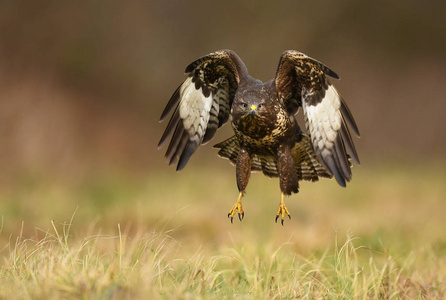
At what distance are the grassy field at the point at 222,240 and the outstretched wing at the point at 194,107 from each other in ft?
2.09

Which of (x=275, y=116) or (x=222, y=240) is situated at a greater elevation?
(x=275, y=116)

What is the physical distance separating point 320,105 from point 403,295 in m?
1.33

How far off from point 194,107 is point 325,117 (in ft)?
3.33

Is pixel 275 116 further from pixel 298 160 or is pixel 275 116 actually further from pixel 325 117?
pixel 298 160

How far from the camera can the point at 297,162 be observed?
524 centimetres

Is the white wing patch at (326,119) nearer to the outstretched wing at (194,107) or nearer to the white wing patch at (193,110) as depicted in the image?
the outstretched wing at (194,107)

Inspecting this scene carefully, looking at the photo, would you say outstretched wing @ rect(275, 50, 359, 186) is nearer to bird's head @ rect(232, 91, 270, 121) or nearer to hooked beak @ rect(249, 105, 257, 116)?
bird's head @ rect(232, 91, 270, 121)

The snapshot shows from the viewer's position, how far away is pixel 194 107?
202 inches

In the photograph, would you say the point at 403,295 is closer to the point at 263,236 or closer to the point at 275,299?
the point at 275,299

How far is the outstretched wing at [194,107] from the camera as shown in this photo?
5.05 meters

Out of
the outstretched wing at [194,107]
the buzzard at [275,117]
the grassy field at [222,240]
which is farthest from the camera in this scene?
the outstretched wing at [194,107]

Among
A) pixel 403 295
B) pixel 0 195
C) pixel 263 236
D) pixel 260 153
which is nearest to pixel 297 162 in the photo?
pixel 260 153

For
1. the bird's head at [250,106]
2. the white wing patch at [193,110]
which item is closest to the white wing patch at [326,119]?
the bird's head at [250,106]

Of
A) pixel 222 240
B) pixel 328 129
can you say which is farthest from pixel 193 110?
pixel 222 240
